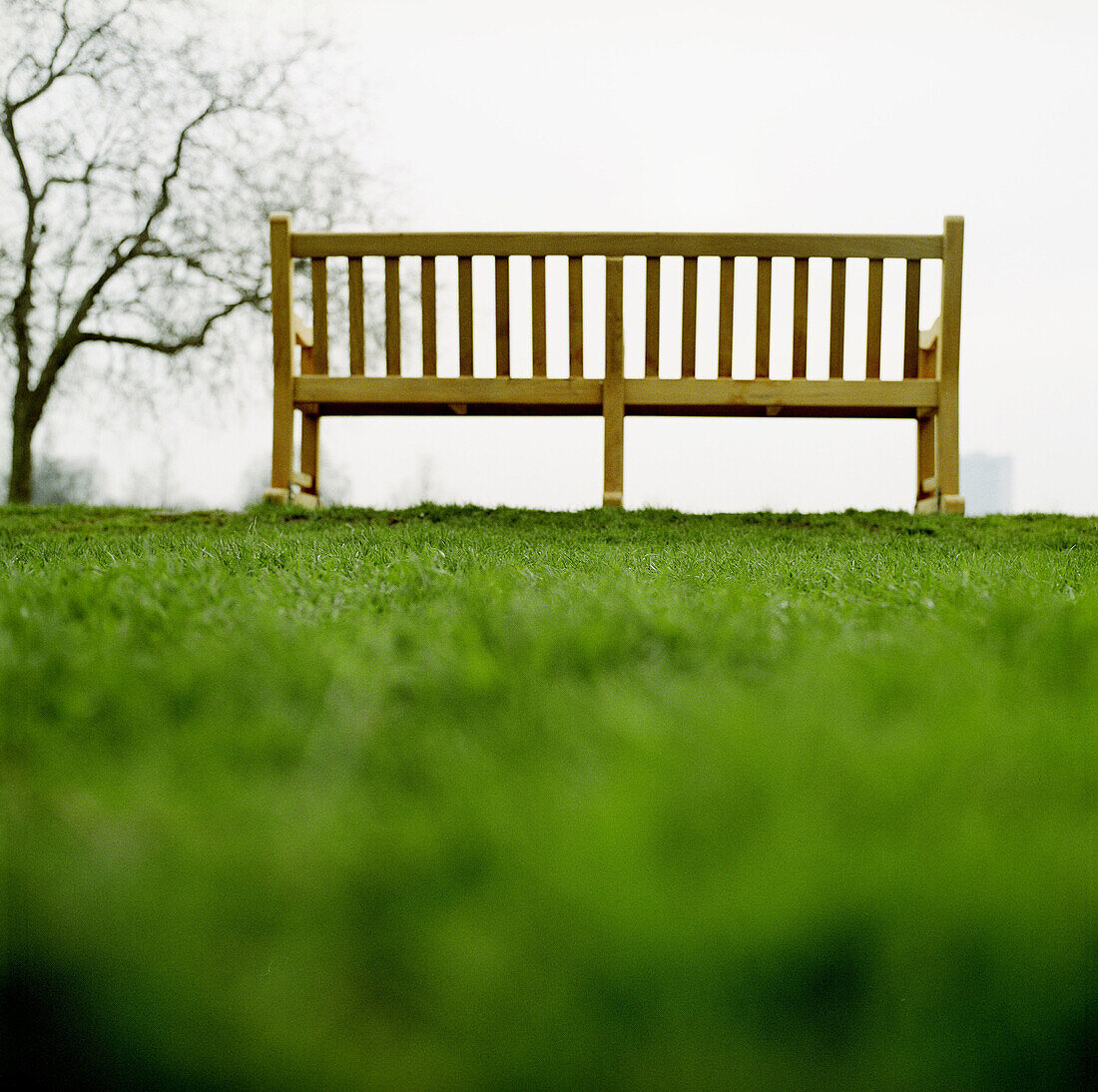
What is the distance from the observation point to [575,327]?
6020 mm

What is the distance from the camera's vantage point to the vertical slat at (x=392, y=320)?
611cm

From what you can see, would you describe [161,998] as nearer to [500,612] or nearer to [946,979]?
[946,979]

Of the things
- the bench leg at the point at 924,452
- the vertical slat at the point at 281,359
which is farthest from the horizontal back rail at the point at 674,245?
the bench leg at the point at 924,452

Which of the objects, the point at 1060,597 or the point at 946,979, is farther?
the point at 1060,597

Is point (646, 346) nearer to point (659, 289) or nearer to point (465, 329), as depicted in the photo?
point (659, 289)

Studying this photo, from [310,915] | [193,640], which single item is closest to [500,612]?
[193,640]

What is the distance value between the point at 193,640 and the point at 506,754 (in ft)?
2.51

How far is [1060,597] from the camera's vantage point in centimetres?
205

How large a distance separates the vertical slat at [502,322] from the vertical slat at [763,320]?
5.56 ft

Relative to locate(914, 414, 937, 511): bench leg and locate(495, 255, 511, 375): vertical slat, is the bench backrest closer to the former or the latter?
locate(495, 255, 511, 375): vertical slat

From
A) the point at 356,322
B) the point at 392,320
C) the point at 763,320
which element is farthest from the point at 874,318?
the point at 356,322

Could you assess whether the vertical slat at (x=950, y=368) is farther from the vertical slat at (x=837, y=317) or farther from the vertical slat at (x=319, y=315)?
the vertical slat at (x=319, y=315)

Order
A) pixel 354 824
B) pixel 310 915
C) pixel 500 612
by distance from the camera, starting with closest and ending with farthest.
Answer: pixel 310 915, pixel 354 824, pixel 500 612

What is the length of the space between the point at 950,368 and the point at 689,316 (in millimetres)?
→ 1786
